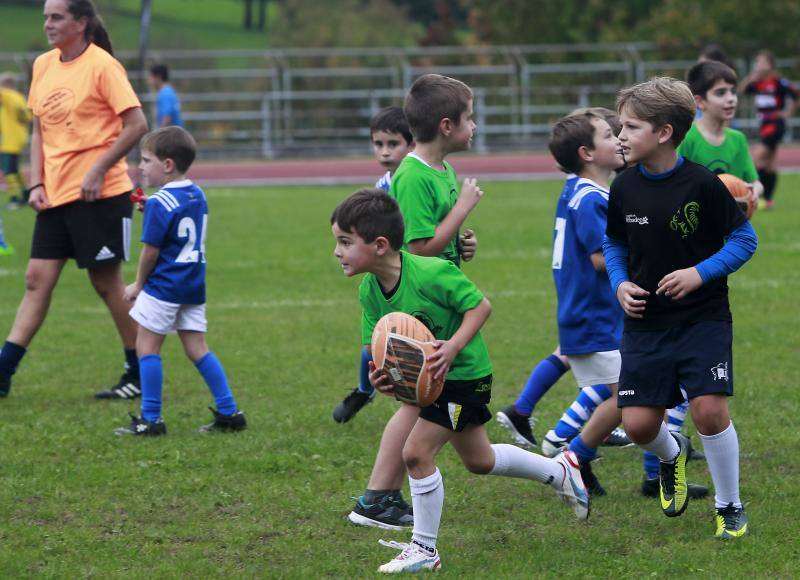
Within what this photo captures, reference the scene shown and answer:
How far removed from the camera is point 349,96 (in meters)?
32.8

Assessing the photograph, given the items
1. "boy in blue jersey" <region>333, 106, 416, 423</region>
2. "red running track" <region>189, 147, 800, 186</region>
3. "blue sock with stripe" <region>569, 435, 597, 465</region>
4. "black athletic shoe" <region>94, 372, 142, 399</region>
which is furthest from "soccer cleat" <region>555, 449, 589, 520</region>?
"red running track" <region>189, 147, 800, 186</region>

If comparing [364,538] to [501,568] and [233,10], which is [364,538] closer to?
[501,568]

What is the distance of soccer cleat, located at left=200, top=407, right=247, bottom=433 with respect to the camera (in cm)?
681

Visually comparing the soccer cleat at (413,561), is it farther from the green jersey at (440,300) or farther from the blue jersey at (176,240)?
the blue jersey at (176,240)

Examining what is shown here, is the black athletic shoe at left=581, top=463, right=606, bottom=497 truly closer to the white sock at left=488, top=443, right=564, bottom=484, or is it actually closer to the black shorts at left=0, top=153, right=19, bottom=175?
the white sock at left=488, top=443, right=564, bottom=484

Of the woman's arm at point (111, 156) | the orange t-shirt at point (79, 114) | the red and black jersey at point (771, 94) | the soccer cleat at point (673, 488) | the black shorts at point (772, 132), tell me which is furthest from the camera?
the red and black jersey at point (771, 94)

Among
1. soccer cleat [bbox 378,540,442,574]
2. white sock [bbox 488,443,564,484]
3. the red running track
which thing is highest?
white sock [bbox 488,443,564,484]

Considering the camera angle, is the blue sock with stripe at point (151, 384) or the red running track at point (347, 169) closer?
the blue sock with stripe at point (151, 384)

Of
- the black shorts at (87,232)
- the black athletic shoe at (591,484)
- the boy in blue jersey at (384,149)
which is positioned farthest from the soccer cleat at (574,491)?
the black shorts at (87,232)

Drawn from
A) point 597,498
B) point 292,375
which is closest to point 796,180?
point 292,375

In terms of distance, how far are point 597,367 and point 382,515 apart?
126 centimetres

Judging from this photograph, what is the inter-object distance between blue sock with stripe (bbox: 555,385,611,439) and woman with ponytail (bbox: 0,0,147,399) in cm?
300

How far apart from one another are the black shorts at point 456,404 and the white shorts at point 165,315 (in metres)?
2.37

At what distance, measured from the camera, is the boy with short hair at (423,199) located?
17.1 ft
